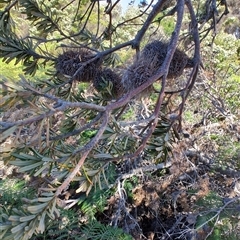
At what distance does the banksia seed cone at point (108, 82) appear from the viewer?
1252 mm

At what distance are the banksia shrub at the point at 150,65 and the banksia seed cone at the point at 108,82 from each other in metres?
0.22

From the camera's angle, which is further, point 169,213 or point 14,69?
point 14,69

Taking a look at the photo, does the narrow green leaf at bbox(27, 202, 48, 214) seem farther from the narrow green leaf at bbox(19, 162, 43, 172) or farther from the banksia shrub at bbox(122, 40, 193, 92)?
the banksia shrub at bbox(122, 40, 193, 92)

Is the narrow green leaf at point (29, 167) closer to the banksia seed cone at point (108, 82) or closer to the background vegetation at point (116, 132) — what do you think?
the background vegetation at point (116, 132)

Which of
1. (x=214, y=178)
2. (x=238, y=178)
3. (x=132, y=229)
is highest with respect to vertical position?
(x=238, y=178)

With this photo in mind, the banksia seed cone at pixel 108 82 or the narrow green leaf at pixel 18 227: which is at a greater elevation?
the banksia seed cone at pixel 108 82

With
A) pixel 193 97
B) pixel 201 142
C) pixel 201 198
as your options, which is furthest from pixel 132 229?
pixel 193 97

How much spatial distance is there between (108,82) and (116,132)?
365mm

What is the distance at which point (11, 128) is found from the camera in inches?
25.6

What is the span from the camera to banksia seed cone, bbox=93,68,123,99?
4.11ft

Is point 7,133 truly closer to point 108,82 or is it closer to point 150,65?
point 150,65

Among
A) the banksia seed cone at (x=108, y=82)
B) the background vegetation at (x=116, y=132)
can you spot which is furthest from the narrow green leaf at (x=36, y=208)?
the banksia seed cone at (x=108, y=82)

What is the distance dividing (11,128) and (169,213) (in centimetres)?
257

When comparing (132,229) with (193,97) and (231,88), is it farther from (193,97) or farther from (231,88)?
(231,88)
